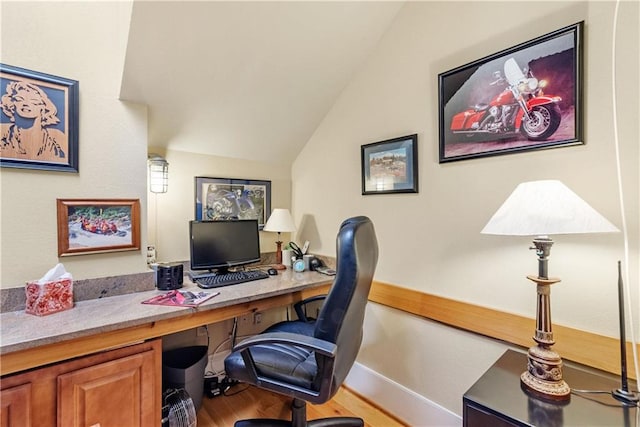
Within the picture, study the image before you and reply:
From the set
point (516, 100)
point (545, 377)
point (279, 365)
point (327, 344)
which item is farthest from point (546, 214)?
point (279, 365)

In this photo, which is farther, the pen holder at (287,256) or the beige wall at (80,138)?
the pen holder at (287,256)

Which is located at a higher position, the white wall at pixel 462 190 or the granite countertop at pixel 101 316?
the white wall at pixel 462 190

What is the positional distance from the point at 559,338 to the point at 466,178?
83 cm

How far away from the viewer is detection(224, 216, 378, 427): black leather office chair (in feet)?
3.77

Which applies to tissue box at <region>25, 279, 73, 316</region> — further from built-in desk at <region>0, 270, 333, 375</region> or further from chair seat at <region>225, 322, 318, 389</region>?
chair seat at <region>225, 322, 318, 389</region>

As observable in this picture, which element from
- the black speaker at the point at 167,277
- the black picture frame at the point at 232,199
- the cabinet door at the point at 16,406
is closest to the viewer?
the cabinet door at the point at 16,406

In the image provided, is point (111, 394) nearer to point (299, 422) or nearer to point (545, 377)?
point (299, 422)

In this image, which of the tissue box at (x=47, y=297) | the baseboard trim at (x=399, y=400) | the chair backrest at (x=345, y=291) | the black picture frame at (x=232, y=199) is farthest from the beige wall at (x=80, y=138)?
the baseboard trim at (x=399, y=400)

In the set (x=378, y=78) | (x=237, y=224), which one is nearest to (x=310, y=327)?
(x=237, y=224)

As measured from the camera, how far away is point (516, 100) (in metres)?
1.34

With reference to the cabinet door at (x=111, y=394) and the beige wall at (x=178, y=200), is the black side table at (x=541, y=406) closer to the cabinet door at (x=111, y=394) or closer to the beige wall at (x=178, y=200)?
the cabinet door at (x=111, y=394)

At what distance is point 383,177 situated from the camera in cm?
190

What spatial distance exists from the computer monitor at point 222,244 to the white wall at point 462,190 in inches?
24.3

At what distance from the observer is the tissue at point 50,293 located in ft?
4.23
